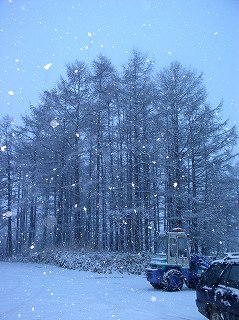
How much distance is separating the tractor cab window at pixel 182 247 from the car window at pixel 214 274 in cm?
750

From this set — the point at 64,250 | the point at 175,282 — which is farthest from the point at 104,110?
the point at 175,282

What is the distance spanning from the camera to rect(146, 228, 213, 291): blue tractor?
1462 cm

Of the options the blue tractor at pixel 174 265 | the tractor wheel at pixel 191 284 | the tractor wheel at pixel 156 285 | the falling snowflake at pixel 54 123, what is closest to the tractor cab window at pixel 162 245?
the blue tractor at pixel 174 265

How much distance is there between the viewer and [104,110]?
28531 mm

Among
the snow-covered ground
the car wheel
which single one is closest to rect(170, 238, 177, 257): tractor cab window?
the snow-covered ground

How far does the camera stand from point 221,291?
6844 millimetres

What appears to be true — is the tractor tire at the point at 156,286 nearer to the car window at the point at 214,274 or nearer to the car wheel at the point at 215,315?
the car window at the point at 214,274

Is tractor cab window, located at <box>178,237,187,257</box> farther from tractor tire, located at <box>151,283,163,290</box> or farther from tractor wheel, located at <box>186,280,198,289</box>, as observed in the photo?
tractor tire, located at <box>151,283,163,290</box>

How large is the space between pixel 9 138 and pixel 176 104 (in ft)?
66.2

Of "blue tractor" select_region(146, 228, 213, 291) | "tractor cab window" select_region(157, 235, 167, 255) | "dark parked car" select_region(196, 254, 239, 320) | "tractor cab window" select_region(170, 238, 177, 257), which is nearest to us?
"dark parked car" select_region(196, 254, 239, 320)

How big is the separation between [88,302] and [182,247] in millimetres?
5778

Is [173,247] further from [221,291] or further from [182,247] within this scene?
[221,291]

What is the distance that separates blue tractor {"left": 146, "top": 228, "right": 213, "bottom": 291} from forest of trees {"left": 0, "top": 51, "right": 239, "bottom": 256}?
683 centimetres

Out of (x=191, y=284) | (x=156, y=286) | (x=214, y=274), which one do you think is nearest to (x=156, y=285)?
(x=156, y=286)
